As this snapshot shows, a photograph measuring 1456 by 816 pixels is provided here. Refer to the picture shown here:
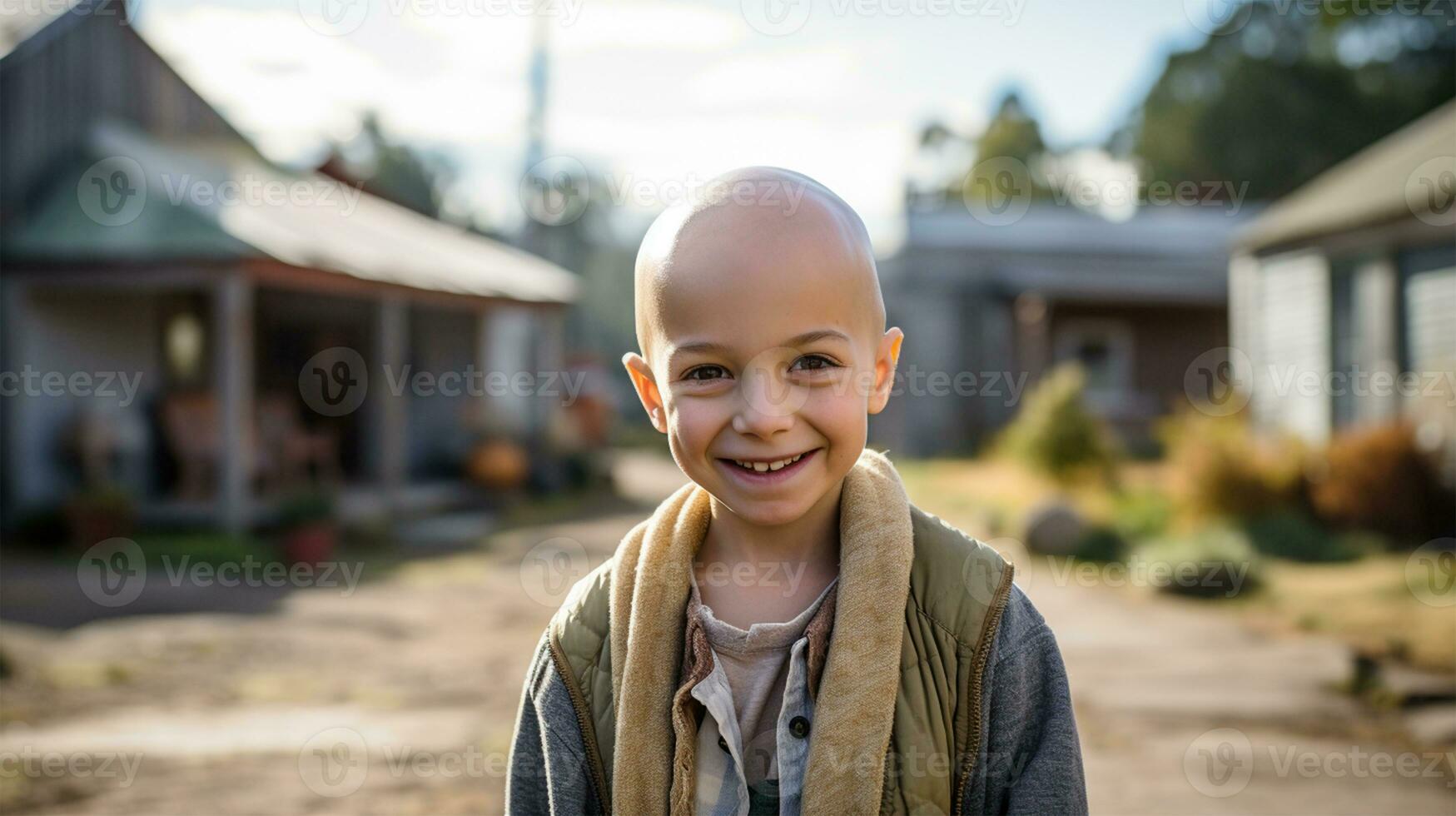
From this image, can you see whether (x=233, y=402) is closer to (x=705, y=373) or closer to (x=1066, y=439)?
(x=1066, y=439)

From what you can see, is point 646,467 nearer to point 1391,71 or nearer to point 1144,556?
point 1144,556

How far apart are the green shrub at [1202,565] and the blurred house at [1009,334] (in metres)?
11.6

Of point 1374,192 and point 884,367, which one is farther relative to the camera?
point 1374,192

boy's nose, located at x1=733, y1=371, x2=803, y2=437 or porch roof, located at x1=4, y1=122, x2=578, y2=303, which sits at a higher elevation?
porch roof, located at x1=4, y1=122, x2=578, y2=303

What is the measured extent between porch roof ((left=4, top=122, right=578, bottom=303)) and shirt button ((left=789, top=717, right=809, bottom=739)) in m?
10.8

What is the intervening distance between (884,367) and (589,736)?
0.73 m

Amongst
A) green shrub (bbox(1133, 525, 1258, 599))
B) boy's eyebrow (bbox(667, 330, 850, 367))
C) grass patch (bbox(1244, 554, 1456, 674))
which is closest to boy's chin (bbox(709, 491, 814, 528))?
boy's eyebrow (bbox(667, 330, 850, 367))

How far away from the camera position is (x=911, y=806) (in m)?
1.67

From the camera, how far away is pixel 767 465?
1.77 m

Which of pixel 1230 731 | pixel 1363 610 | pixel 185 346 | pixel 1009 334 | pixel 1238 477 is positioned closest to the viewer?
pixel 1230 731

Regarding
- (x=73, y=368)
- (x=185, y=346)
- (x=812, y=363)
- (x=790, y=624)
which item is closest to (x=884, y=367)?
(x=812, y=363)

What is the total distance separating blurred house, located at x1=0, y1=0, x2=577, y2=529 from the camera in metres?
11.9

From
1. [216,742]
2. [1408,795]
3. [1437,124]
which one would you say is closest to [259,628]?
[216,742]

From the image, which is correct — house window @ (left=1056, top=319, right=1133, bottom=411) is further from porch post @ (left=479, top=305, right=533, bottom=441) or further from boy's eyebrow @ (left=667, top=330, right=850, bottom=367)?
boy's eyebrow @ (left=667, top=330, right=850, bottom=367)
